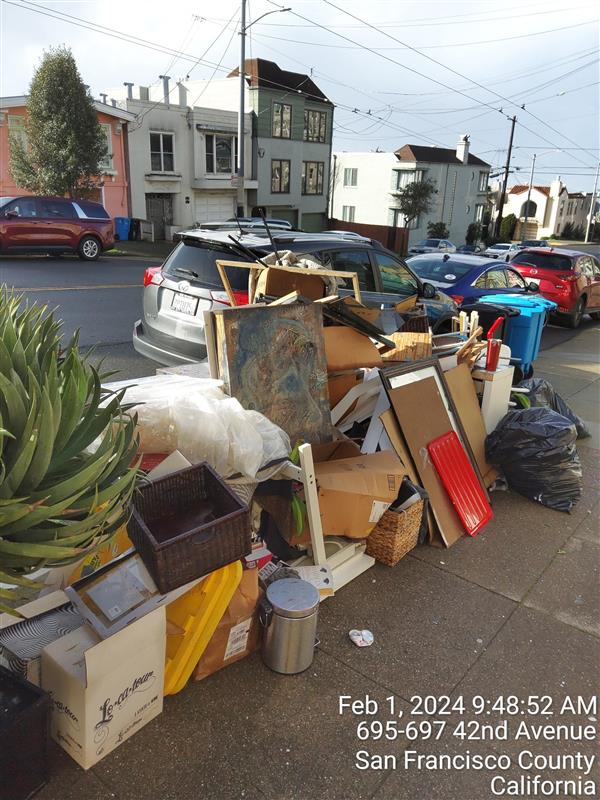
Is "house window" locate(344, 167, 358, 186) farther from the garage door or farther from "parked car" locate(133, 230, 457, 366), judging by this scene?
"parked car" locate(133, 230, 457, 366)

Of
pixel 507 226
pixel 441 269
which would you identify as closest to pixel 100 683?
pixel 441 269

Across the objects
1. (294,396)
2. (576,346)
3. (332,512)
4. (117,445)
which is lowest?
(576,346)

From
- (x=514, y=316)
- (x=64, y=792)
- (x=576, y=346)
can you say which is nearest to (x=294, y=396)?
(x=64, y=792)

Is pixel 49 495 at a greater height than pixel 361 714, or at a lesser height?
greater

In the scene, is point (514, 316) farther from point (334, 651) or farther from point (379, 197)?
point (379, 197)

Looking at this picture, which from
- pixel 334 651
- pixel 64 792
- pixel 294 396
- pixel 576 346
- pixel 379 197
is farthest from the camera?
pixel 379 197

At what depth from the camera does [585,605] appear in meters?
3.45

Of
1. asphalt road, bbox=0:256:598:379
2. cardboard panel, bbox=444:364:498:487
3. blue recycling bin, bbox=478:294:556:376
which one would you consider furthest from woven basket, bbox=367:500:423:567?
blue recycling bin, bbox=478:294:556:376

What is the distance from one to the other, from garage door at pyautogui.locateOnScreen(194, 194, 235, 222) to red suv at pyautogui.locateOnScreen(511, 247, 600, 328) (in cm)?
1955

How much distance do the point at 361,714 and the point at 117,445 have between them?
1.59 metres

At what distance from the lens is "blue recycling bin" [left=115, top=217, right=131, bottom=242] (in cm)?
2531

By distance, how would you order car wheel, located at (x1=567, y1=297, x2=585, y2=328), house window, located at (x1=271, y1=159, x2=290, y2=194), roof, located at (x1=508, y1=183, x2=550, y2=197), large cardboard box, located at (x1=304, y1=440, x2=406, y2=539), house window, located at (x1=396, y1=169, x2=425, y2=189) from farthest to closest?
1. roof, located at (x1=508, y1=183, x2=550, y2=197)
2. house window, located at (x1=396, y1=169, x2=425, y2=189)
3. house window, located at (x1=271, y1=159, x2=290, y2=194)
4. car wheel, located at (x1=567, y1=297, x2=585, y2=328)
5. large cardboard box, located at (x1=304, y1=440, x2=406, y2=539)

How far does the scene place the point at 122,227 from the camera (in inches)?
997

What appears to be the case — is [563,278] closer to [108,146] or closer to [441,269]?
[441,269]
